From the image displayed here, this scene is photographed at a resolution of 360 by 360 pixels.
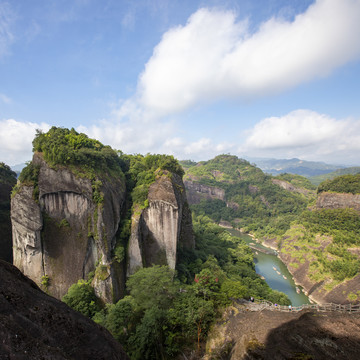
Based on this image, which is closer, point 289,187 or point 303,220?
point 303,220

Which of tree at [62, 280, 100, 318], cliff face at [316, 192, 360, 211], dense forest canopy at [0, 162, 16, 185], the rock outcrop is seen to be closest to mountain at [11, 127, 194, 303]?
tree at [62, 280, 100, 318]

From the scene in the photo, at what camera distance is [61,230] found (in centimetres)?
1903

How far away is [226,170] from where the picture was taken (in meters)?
130

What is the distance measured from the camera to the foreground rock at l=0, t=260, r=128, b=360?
3250mm

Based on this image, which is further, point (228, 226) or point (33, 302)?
point (228, 226)

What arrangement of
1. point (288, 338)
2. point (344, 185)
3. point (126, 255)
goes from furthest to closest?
point (344, 185) < point (126, 255) < point (288, 338)

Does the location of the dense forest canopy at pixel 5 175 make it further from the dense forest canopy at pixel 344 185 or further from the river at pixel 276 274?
the dense forest canopy at pixel 344 185

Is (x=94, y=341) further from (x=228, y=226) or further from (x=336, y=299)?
(x=228, y=226)

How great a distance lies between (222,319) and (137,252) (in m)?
9.92

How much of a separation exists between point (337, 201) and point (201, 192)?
2348 inches

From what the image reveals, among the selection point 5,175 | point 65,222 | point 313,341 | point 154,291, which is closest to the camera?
point 313,341

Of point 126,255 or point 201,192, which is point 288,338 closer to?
point 126,255

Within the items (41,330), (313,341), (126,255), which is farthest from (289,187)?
(41,330)

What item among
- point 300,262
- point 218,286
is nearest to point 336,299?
point 300,262
